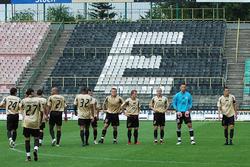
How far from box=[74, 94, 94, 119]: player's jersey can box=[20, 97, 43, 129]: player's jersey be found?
5.80 m

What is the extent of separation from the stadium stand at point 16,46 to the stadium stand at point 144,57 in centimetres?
293

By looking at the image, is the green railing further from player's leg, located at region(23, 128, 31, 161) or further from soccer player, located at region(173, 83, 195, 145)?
player's leg, located at region(23, 128, 31, 161)

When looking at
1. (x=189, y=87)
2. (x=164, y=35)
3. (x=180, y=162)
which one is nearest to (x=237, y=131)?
(x=180, y=162)

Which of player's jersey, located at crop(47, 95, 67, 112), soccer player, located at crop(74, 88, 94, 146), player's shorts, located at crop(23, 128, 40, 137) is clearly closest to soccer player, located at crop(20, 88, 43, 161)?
player's shorts, located at crop(23, 128, 40, 137)

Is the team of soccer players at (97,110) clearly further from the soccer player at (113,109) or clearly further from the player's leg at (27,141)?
the player's leg at (27,141)

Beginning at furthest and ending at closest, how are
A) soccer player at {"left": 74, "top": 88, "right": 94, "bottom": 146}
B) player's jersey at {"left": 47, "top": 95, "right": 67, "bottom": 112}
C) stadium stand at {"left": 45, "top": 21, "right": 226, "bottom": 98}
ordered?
stadium stand at {"left": 45, "top": 21, "right": 226, "bottom": 98}
player's jersey at {"left": 47, "top": 95, "right": 67, "bottom": 112}
soccer player at {"left": 74, "top": 88, "right": 94, "bottom": 146}

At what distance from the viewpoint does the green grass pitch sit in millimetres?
21566

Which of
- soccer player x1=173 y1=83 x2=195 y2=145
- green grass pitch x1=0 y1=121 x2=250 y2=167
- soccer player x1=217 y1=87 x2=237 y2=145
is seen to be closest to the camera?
green grass pitch x1=0 y1=121 x2=250 y2=167

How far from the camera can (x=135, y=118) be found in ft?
97.5

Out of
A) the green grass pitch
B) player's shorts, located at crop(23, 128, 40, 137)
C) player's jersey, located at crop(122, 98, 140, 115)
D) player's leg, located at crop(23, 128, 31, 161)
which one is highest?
player's jersey, located at crop(122, 98, 140, 115)

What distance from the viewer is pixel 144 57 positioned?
63.8 metres

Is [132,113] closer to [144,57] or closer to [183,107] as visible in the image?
[183,107]

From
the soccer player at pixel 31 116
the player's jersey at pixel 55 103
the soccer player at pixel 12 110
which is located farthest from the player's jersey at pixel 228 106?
the soccer player at pixel 31 116

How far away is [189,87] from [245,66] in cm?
584
